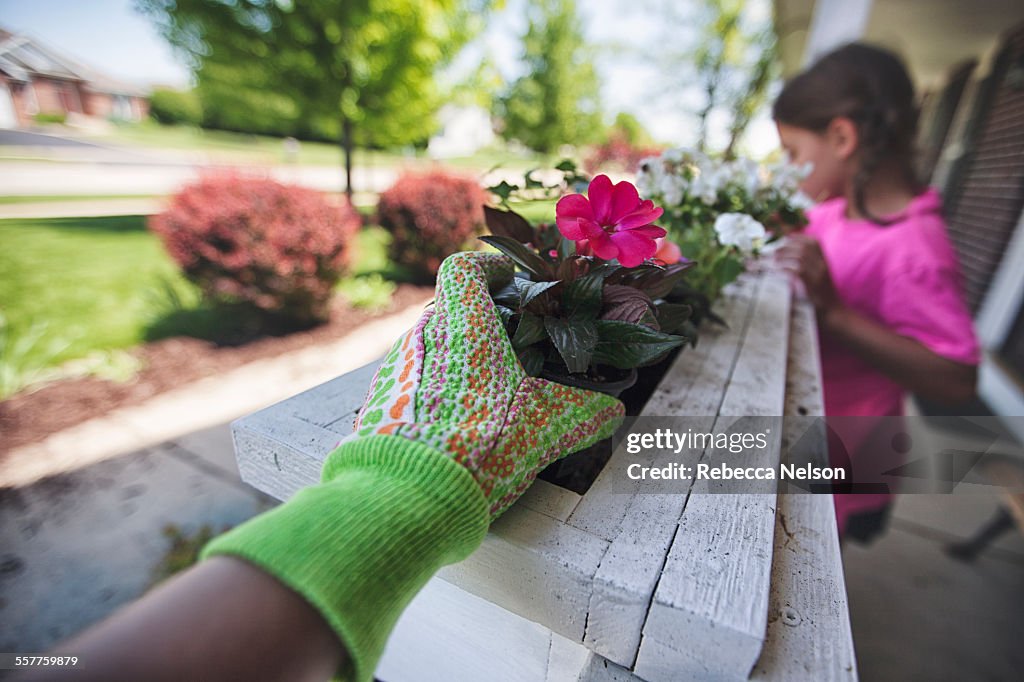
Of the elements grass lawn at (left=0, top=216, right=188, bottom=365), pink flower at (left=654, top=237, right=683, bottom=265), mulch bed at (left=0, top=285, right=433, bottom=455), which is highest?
pink flower at (left=654, top=237, right=683, bottom=265)

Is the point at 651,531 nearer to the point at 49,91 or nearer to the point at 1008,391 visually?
the point at 1008,391

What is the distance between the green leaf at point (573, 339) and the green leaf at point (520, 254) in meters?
0.09

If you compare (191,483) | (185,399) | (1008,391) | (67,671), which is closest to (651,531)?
(67,671)

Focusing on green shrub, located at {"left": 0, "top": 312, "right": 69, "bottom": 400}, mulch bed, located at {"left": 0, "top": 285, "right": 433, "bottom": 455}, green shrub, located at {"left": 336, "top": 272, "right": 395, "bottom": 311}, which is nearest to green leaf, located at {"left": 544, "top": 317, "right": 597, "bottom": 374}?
mulch bed, located at {"left": 0, "top": 285, "right": 433, "bottom": 455}

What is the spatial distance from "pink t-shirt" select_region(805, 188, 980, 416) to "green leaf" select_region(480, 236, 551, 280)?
1.12m

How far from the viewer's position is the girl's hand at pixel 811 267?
4.45ft

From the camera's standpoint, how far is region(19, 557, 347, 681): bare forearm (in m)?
0.29

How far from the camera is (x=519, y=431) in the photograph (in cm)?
55

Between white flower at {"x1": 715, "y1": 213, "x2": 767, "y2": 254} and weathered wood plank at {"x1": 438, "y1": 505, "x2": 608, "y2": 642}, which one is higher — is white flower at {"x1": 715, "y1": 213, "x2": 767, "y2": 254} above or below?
above

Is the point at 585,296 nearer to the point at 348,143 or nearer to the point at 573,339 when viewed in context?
the point at 573,339

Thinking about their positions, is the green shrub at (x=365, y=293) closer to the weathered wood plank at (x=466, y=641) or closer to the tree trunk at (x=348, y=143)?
the tree trunk at (x=348, y=143)

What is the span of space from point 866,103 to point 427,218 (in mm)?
3879

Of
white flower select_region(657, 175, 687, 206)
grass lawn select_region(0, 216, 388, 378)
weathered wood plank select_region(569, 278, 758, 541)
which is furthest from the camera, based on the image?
grass lawn select_region(0, 216, 388, 378)

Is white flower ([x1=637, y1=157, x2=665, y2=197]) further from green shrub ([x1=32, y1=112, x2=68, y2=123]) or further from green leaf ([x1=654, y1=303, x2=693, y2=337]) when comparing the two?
green shrub ([x1=32, y1=112, x2=68, y2=123])
